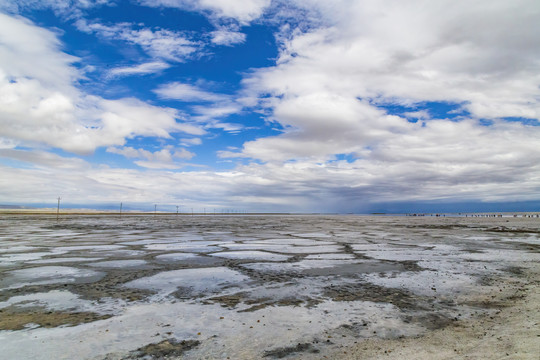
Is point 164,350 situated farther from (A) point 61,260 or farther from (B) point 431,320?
(A) point 61,260

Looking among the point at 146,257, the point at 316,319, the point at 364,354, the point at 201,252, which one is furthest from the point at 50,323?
the point at 201,252

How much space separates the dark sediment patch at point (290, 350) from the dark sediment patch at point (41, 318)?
3236 mm

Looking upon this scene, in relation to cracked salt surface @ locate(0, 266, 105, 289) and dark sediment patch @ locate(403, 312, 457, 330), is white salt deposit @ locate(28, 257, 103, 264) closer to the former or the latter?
cracked salt surface @ locate(0, 266, 105, 289)

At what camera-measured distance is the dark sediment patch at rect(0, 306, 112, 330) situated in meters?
5.13

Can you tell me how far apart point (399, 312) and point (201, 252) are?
10032 mm

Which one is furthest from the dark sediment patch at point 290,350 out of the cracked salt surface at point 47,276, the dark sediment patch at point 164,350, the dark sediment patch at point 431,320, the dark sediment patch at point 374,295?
the cracked salt surface at point 47,276

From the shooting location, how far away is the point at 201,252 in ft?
46.2

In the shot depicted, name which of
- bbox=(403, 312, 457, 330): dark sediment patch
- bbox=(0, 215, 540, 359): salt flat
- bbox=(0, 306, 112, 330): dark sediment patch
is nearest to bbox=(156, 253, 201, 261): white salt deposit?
bbox=(0, 215, 540, 359): salt flat

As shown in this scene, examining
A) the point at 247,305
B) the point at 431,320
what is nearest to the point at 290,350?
the point at 247,305

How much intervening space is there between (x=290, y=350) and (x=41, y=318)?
4520mm

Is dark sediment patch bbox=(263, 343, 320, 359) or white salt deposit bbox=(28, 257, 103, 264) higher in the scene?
dark sediment patch bbox=(263, 343, 320, 359)

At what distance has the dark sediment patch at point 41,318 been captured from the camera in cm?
513

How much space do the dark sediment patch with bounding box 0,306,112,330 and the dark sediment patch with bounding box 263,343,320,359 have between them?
3.24 metres

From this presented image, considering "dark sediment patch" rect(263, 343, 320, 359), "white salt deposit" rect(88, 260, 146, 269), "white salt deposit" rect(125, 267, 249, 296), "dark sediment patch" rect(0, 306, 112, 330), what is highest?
"dark sediment patch" rect(263, 343, 320, 359)
